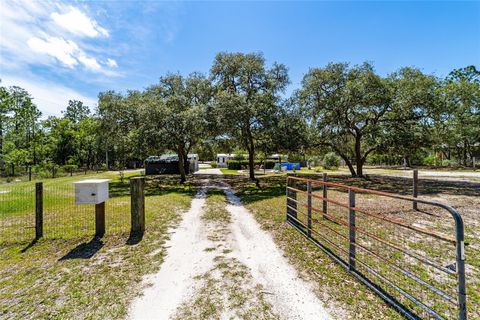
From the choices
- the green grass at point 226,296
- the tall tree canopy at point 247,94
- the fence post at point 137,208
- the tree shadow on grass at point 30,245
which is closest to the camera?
the green grass at point 226,296

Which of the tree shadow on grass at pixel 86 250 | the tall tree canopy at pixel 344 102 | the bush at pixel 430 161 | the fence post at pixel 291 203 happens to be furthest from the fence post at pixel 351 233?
the bush at pixel 430 161

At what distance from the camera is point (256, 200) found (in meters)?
9.81

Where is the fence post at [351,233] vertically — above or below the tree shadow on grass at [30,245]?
above

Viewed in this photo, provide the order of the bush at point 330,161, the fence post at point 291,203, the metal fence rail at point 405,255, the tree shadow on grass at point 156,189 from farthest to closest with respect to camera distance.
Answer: the bush at point 330,161
the tree shadow on grass at point 156,189
the fence post at point 291,203
the metal fence rail at point 405,255

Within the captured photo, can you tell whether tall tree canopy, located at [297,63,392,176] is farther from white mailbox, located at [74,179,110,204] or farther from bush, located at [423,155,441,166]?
bush, located at [423,155,441,166]

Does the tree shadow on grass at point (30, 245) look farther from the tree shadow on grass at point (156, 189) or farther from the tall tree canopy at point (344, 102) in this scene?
the tall tree canopy at point (344, 102)

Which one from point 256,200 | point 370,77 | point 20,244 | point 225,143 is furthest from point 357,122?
point 20,244

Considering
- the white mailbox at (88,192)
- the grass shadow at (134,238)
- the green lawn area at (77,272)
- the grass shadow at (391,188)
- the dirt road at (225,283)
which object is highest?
the white mailbox at (88,192)

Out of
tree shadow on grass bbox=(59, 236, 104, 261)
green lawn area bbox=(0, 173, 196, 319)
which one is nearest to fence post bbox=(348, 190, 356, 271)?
green lawn area bbox=(0, 173, 196, 319)

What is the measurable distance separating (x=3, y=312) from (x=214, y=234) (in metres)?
3.54

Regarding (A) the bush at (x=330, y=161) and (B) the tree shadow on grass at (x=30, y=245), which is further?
(A) the bush at (x=330, y=161)

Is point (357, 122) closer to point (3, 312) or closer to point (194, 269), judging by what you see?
point (194, 269)

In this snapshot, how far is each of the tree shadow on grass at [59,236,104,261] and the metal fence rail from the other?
14.3ft

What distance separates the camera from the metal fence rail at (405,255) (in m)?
2.33
